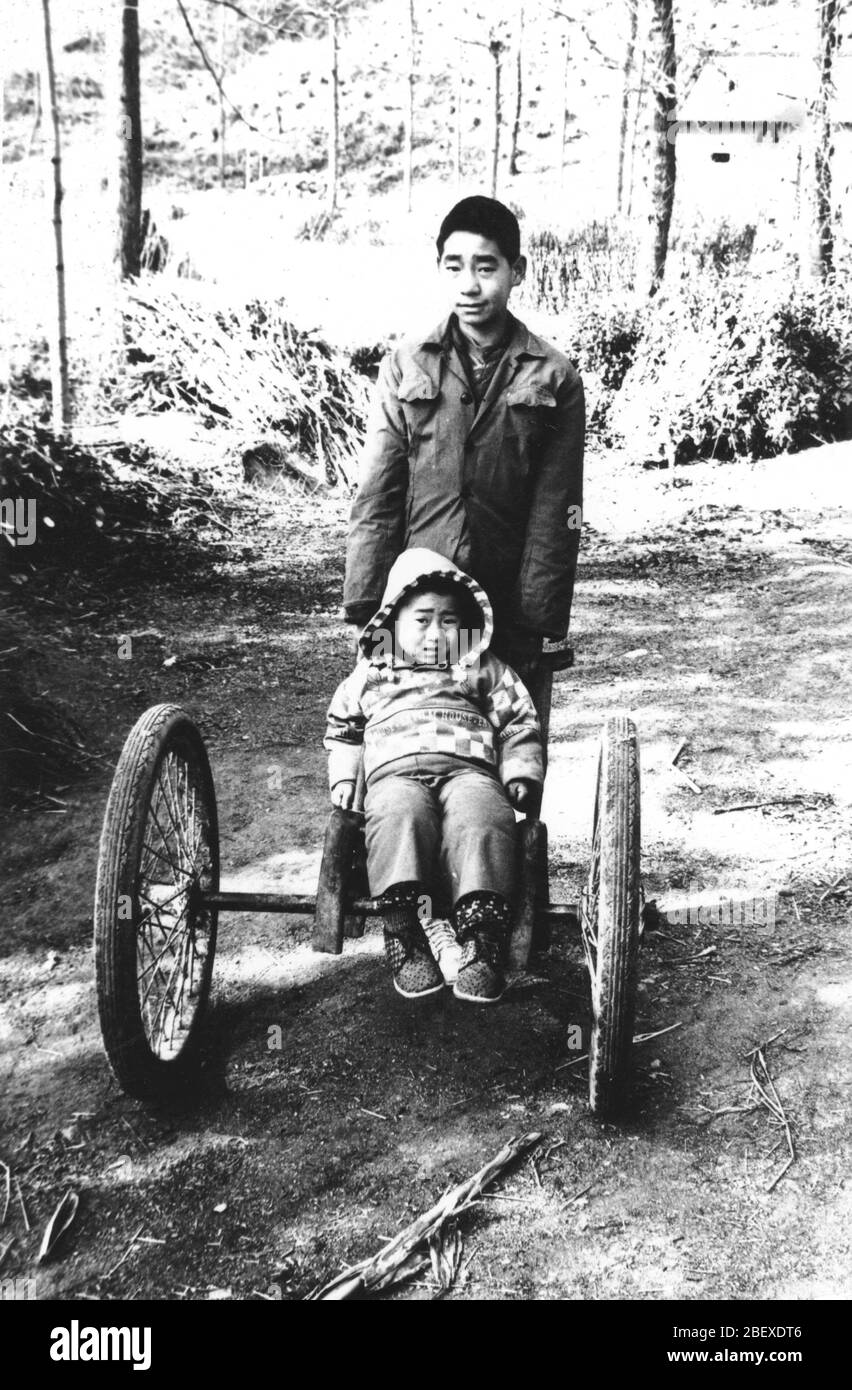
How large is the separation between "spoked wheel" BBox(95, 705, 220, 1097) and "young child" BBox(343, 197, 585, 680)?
787mm

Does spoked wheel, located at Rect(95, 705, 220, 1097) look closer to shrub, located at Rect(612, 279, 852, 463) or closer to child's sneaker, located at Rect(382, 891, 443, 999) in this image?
child's sneaker, located at Rect(382, 891, 443, 999)

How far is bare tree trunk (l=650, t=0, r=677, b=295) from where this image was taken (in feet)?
40.6

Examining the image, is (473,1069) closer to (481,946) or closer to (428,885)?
(481,946)

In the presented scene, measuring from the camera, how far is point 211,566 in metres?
8.21

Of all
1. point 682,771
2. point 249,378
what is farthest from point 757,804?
point 249,378

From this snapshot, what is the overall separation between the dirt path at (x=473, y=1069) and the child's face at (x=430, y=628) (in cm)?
98

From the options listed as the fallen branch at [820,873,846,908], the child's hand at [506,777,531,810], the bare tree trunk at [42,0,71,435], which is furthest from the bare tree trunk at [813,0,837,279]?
the child's hand at [506,777,531,810]

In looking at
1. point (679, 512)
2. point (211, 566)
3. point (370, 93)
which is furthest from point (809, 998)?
point (370, 93)

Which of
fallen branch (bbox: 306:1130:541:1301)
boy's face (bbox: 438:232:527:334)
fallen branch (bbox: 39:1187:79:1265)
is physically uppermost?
boy's face (bbox: 438:232:527:334)

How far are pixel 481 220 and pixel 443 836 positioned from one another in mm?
1832

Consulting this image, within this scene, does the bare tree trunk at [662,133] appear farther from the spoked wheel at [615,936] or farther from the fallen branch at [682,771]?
the spoked wheel at [615,936]

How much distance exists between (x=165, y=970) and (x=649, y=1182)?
1.66 meters

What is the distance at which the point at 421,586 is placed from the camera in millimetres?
3303
